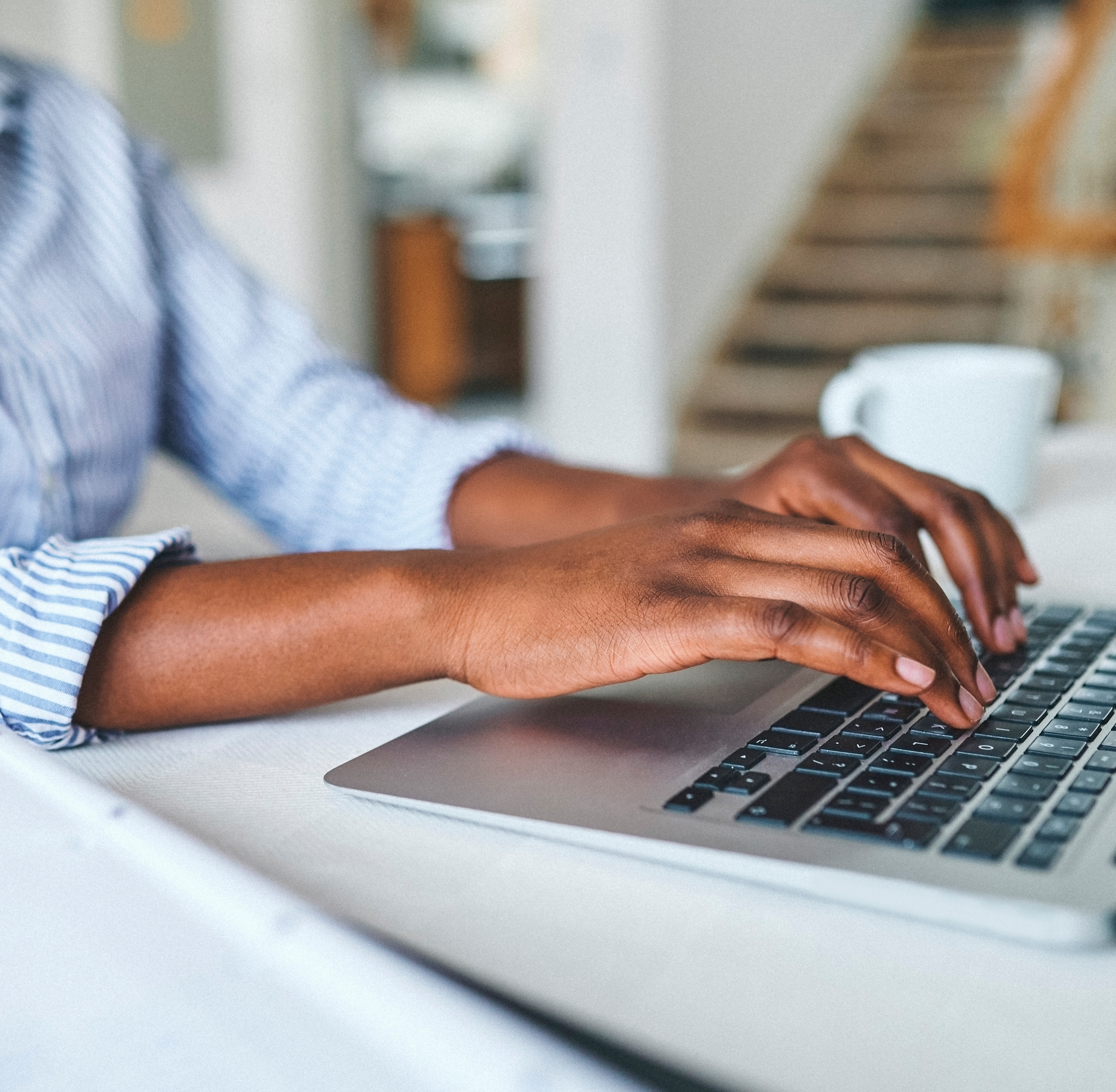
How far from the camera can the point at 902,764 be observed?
15.8 inches

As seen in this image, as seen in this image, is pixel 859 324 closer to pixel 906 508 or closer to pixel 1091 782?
pixel 906 508

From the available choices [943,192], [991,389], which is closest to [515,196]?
[943,192]

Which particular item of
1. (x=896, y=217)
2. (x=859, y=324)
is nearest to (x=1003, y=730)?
(x=859, y=324)

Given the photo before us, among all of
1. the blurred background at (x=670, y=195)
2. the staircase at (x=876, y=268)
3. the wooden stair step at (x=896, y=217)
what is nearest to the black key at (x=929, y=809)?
the blurred background at (x=670, y=195)

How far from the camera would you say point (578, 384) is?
3.76 m

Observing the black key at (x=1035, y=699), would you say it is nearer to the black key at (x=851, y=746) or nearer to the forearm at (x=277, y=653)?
the black key at (x=851, y=746)

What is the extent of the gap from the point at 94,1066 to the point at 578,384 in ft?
11.6

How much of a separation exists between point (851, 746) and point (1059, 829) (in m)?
0.08

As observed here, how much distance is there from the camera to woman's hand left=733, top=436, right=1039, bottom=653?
1.88 feet

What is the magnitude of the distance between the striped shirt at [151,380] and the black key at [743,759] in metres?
0.38

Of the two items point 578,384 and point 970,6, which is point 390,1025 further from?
point 970,6

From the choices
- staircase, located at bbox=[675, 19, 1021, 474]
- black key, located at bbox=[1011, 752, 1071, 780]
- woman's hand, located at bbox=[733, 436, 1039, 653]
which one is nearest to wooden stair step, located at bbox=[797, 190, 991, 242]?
staircase, located at bbox=[675, 19, 1021, 474]

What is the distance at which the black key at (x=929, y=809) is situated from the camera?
356 mm

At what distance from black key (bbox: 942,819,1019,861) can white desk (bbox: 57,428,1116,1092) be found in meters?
0.02
